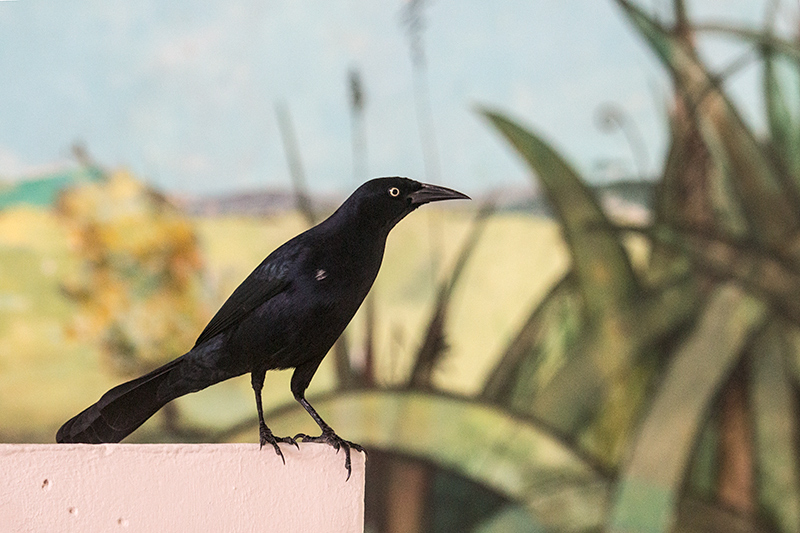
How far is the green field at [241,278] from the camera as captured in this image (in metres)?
1.65

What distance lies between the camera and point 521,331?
1.78 m

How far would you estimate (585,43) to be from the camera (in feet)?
6.11

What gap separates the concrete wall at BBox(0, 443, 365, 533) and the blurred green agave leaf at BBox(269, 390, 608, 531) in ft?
2.41

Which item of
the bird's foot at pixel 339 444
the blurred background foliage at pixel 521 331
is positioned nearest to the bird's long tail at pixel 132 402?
the bird's foot at pixel 339 444

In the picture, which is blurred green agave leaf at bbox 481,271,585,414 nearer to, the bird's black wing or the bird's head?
the bird's head

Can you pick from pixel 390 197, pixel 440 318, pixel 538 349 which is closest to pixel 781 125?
pixel 538 349

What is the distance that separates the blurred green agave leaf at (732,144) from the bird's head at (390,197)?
1.03 meters

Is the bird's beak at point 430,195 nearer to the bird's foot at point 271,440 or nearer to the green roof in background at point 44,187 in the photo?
the bird's foot at point 271,440

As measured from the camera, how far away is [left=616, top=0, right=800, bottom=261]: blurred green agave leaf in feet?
6.08

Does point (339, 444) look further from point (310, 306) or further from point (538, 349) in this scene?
point (538, 349)

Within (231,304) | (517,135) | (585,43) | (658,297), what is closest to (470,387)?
(658,297)

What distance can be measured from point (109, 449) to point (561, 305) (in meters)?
1.20

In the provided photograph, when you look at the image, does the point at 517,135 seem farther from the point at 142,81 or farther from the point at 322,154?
the point at 142,81

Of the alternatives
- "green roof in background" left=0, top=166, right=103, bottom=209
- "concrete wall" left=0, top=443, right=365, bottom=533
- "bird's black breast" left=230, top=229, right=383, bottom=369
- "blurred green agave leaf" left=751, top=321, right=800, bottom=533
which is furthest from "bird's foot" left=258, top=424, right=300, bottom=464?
"blurred green agave leaf" left=751, top=321, right=800, bottom=533
